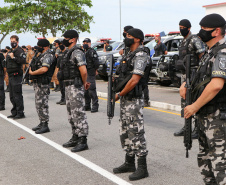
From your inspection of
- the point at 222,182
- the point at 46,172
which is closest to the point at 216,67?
the point at 222,182

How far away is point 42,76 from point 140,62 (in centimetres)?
320

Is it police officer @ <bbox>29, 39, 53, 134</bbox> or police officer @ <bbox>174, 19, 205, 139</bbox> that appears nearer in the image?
police officer @ <bbox>174, 19, 205, 139</bbox>

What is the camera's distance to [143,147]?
4348 millimetres

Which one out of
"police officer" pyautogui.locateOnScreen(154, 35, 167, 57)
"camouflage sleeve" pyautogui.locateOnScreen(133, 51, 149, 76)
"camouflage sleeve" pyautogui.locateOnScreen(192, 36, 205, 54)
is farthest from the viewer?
"police officer" pyautogui.locateOnScreen(154, 35, 167, 57)

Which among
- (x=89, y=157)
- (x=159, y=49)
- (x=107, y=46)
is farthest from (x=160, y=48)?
(x=89, y=157)

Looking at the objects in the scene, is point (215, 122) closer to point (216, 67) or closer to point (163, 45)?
point (216, 67)

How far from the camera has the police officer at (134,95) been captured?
4207mm

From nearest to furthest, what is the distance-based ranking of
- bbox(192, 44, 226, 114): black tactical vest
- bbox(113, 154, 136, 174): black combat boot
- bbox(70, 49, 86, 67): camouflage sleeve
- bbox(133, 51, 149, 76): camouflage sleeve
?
1. bbox(192, 44, 226, 114): black tactical vest
2. bbox(133, 51, 149, 76): camouflage sleeve
3. bbox(113, 154, 136, 174): black combat boot
4. bbox(70, 49, 86, 67): camouflage sleeve

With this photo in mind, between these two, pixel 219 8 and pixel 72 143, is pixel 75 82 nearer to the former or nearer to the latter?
pixel 72 143

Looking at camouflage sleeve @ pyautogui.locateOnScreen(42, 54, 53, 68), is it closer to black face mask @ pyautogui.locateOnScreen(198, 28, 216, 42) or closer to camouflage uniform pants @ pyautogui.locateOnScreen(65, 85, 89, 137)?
camouflage uniform pants @ pyautogui.locateOnScreen(65, 85, 89, 137)

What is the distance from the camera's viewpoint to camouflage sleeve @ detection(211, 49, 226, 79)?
302 cm

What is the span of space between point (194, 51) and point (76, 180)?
3.01m

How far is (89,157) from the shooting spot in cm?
532

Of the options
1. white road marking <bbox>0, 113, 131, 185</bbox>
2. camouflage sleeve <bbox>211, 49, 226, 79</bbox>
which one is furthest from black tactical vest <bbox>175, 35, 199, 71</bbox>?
camouflage sleeve <bbox>211, 49, 226, 79</bbox>
